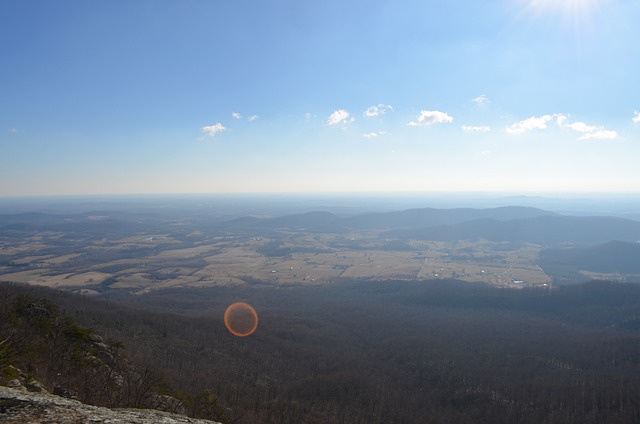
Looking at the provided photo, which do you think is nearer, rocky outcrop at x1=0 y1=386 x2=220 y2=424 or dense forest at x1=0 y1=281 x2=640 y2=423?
rocky outcrop at x1=0 y1=386 x2=220 y2=424

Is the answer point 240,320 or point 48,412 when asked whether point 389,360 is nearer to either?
point 240,320

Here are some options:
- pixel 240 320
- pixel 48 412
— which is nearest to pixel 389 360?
pixel 240 320

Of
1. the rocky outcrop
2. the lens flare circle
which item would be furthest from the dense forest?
the rocky outcrop

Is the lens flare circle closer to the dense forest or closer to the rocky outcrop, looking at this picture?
the dense forest

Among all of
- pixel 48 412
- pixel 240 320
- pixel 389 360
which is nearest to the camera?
pixel 48 412

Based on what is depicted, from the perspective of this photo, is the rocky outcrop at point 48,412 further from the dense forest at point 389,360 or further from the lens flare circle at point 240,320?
the lens flare circle at point 240,320

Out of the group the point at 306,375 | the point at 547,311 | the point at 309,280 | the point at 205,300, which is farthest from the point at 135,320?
the point at 547,311

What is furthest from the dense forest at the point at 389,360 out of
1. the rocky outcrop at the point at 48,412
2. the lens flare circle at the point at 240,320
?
the rocky outcrop at the point at 48,412
